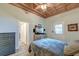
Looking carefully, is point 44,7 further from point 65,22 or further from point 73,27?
point 73,27

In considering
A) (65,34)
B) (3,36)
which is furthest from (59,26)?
(3,36)

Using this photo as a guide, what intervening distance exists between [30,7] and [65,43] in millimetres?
812

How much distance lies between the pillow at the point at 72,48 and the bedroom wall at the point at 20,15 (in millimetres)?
568

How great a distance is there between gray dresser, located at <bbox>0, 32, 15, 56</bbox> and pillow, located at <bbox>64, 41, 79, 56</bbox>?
86 centimetres

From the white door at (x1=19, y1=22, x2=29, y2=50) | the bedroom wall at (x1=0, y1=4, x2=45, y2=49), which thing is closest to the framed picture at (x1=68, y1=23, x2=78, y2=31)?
the bedroom wall at (x1=0, y1=4, x2=45, y2=49)

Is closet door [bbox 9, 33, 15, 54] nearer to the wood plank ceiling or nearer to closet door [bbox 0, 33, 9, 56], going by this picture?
closet door [bbox 0, 33, 9, 56]

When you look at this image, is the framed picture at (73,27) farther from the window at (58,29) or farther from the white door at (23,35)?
the white door at (23,35)

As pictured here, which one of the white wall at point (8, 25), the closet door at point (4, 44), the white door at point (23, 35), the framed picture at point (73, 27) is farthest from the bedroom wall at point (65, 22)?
the closet door at point (4, 44)

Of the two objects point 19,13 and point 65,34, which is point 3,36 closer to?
point 19,13

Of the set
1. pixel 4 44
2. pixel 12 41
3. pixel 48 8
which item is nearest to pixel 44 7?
pixel 48 8

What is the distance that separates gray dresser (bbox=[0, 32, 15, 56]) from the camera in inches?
57.5

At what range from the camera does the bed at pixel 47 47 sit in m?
1.44

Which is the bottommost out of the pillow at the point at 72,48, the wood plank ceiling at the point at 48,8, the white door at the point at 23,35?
the pillow at the point at 72,48

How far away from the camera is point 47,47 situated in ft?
4.91
